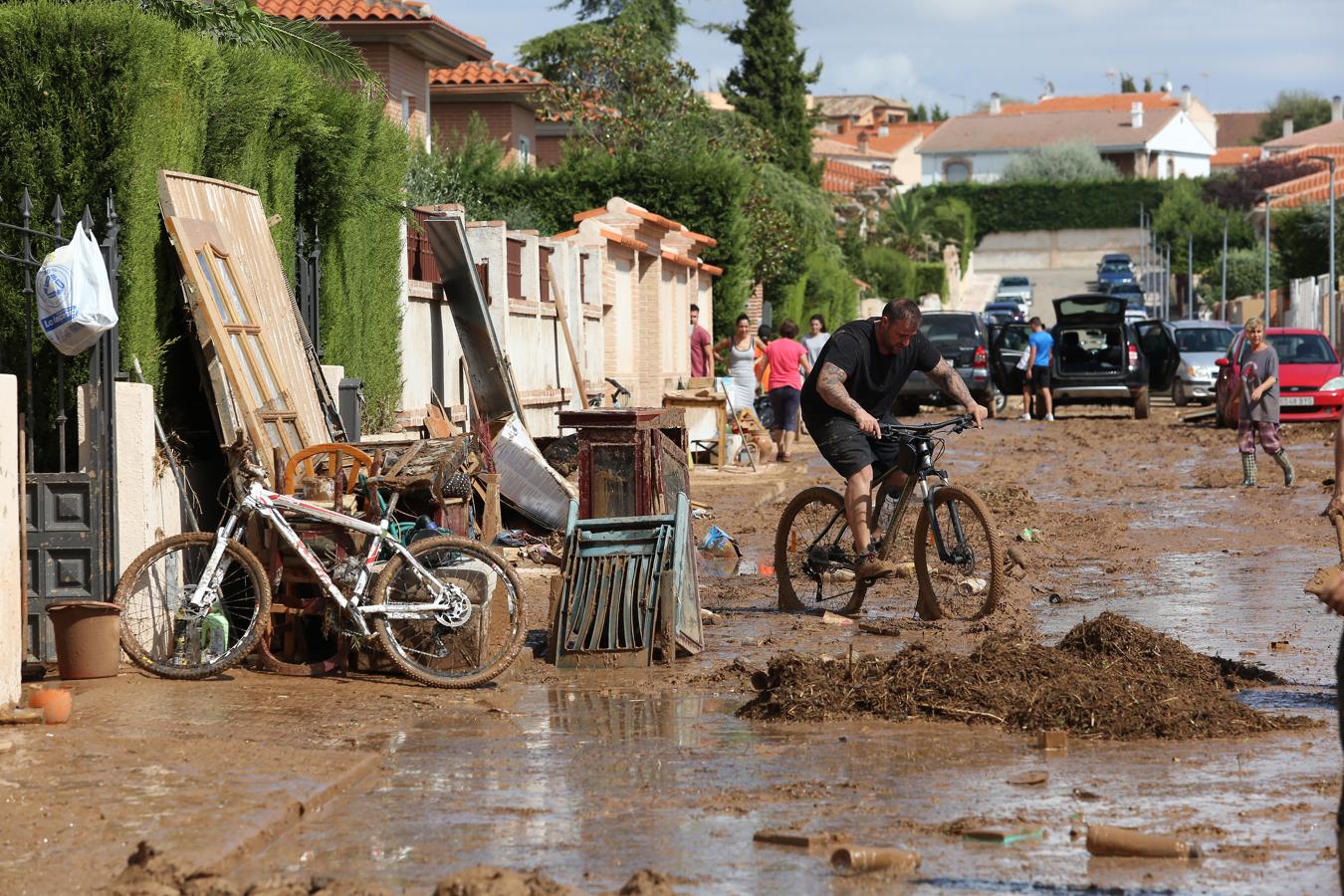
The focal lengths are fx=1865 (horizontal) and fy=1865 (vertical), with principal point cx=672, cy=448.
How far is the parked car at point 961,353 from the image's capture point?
3334 centimetres

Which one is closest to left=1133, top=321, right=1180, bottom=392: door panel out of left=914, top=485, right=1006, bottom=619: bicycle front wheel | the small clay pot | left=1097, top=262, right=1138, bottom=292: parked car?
left=914, top=485, right=1006, bottom=619: bicycle front wheel

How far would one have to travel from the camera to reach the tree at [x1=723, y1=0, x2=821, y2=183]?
2564 inches

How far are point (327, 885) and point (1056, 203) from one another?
104223mm

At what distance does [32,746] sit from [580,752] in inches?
80.3

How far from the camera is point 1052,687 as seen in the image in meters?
7.66

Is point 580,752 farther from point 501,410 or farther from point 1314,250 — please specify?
point 1314,250

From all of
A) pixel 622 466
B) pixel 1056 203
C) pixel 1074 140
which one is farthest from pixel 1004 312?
pixel 1074 140

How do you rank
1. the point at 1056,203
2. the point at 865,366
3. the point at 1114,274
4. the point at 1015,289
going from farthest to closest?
the point at 1056,203
the point at 1114,274
the point at 1015,289
the point at 865,366

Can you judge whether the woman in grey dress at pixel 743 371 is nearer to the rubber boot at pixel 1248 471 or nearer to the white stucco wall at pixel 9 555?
the rubber boot at pixel 1248 471

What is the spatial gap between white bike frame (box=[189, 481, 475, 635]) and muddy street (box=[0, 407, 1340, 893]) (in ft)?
1.22

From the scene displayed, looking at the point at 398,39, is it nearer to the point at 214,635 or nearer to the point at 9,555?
the point at 214,635

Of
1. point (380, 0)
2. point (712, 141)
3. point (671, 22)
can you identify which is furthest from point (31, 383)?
point (671, 22)

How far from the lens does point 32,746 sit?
6953mm

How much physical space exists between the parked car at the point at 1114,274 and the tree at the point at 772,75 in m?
24.9
